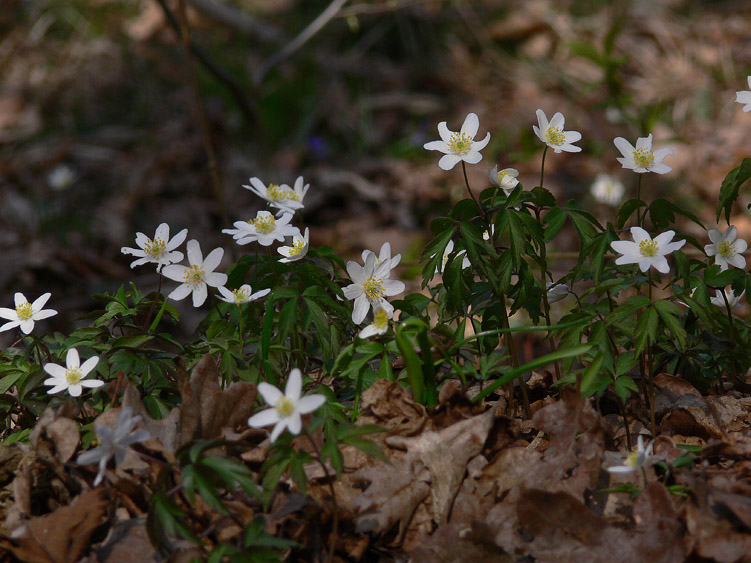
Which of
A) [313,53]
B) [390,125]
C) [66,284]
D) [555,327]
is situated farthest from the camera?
[313,53]

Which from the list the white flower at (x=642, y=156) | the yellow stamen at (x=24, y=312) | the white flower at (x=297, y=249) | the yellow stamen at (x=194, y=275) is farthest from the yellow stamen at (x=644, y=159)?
the yellow stamen at (x=24, y=312)

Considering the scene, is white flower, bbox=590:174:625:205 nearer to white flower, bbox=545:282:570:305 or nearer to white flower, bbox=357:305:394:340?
white flower, bbox=545:282:570:305

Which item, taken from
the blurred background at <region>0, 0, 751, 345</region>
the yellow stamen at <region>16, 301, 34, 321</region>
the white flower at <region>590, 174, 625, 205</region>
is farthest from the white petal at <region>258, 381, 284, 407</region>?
the white flower at <region>590, 174, 625, 205</region>

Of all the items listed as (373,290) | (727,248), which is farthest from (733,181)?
(373,290)

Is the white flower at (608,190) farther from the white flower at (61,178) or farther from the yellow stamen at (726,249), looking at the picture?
the white flower at (61,178)

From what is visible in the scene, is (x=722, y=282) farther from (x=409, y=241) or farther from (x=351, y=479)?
(x=409, y=241)

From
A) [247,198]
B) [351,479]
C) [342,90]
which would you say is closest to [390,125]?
[342,90]

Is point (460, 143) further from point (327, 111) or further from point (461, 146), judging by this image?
point (327, 111)
